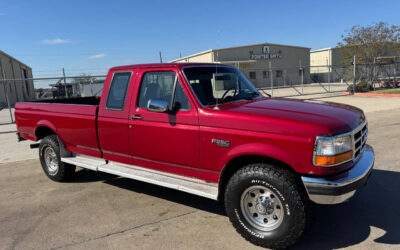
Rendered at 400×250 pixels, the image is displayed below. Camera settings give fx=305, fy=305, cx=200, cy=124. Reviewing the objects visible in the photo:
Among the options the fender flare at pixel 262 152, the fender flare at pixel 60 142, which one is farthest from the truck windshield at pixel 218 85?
the fender flare at pixel 60 142

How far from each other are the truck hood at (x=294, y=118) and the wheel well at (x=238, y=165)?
35 cm

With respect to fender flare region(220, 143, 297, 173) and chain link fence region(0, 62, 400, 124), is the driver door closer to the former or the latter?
fender flare region(220, 143, 297, 173)

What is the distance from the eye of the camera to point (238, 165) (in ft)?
11.6

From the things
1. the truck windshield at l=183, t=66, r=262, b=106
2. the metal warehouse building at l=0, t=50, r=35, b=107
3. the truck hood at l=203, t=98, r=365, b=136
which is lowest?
the truck hood at l=203, t=98, r=365, b=136

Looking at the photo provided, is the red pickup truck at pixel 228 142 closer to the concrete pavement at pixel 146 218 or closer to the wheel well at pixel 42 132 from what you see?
the concrete pavement at pixel 146 218

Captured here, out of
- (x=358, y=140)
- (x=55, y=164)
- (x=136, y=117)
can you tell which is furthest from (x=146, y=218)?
(x=358, y=140)

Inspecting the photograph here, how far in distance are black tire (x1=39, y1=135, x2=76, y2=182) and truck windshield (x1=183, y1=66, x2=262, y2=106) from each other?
3.03 metres

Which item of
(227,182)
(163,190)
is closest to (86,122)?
(163,190)

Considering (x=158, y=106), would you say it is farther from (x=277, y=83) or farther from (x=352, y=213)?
(x=277, y=83)

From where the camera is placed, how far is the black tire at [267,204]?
3063 mm

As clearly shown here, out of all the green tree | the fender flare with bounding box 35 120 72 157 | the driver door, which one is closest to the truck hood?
the driver door

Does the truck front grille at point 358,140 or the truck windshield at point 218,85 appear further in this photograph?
the truck windshield at point 218,85

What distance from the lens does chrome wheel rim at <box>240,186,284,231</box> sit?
325 centimetres

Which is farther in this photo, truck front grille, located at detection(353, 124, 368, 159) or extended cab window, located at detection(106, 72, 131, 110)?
extended cab window, located at detection(106, 72, 131, 110)
